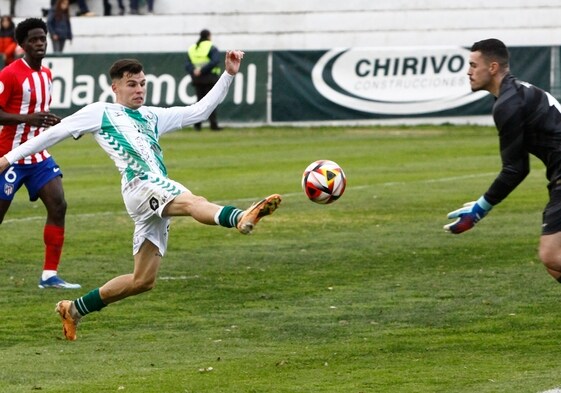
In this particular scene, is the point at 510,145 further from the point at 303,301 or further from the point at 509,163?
the point at 303,301

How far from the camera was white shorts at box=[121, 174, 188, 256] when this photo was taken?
31.9 ft

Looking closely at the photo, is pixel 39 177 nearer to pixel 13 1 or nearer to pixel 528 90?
pixel 528 90

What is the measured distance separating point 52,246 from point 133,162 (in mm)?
3315

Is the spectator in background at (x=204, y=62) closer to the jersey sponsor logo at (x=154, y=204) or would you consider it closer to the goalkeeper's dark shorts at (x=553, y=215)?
the jersey sponsor logo at (x=154, y=204)

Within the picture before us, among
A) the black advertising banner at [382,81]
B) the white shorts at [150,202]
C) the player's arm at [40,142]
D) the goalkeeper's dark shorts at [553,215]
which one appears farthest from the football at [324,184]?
the black advertising banner at [382,81]

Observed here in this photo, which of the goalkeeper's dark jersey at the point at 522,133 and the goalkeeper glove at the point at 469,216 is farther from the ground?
the goalkeeper's dark jersey at the point at 522,133

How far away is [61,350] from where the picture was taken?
9992 mm

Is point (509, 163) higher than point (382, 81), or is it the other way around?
point (509, 163)

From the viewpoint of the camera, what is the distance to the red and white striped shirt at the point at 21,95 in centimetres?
1301

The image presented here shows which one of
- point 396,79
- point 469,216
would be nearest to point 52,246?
point 469,216

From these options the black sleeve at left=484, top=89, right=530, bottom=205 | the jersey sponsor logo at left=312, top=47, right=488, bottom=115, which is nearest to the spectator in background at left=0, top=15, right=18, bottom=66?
the jersey sponsor logo at left=312, top=47, right=488, bottom=115

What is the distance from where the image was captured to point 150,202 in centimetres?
980

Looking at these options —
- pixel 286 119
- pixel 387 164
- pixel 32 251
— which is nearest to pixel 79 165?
pixel 387 164

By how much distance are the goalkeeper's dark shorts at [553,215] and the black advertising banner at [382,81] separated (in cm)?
2437
